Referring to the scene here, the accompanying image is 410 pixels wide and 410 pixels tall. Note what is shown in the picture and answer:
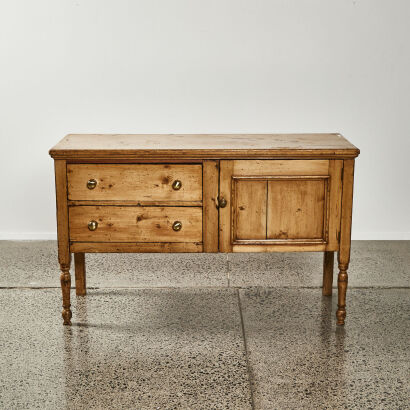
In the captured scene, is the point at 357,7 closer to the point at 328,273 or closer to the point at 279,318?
the point at 328,273

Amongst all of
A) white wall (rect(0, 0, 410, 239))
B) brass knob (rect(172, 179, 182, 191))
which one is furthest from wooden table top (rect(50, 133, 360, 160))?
white wall (rect(0, 0, 410, 239))

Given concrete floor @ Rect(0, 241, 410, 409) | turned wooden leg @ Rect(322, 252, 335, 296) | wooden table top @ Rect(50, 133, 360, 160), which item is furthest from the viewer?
turned wooden leg @ Rect(322, 252, 335, 296)

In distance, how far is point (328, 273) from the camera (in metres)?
3.88

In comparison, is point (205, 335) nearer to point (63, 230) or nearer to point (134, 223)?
point (134, 223)

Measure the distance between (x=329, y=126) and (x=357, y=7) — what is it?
31.9 inches

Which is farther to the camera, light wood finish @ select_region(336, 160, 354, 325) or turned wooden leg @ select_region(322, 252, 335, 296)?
turned wooden leg @ select_region(322, 252, 335, 296)

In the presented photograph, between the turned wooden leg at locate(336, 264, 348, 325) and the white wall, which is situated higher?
the white wall

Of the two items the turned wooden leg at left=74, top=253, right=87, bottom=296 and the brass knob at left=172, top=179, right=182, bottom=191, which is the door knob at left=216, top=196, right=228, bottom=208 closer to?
the brass knob at left=172, top=179, right=182, bottom=191

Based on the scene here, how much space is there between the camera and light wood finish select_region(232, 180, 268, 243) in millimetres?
3398

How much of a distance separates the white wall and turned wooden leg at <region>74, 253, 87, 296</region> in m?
1.27

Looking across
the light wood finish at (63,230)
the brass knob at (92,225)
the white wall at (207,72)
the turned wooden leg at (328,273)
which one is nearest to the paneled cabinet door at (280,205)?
the turned wooden leg at (328,273)

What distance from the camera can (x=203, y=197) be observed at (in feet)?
11.2

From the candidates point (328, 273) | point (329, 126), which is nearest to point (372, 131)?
point (329, 126)

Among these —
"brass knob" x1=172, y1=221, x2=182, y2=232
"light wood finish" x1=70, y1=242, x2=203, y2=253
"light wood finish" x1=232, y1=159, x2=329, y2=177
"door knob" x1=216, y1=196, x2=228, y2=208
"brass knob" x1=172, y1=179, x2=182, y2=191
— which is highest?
"light wood finish" x1=232, y1=159, x2=329, y2=177
